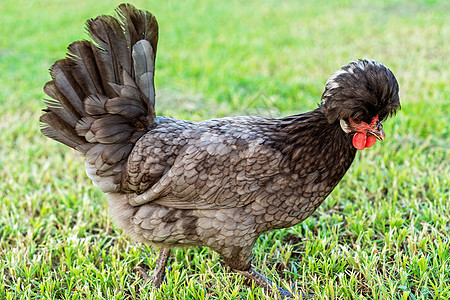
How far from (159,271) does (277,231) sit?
0.96 metres

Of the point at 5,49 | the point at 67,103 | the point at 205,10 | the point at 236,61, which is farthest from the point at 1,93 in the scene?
the point at 205,10

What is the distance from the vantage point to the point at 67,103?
2.61 m

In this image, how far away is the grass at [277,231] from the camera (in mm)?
2717

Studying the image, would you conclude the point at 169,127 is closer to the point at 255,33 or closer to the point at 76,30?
the point at 255,33

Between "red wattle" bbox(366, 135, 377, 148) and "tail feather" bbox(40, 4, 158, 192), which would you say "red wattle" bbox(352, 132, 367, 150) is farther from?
"tail feather" bbox(40, 4, 158, 192)

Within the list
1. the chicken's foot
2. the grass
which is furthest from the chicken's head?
the chicken's foot

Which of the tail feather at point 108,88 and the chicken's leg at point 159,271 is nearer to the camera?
the tail feather at point 108,88

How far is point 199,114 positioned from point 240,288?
282 centimetres

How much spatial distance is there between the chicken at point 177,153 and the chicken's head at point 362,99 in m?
0.05

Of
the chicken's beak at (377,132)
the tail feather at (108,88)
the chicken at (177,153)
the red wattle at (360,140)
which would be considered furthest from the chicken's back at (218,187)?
the chicken's beak at (377,132)

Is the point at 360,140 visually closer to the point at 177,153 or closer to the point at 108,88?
the point at 177,153

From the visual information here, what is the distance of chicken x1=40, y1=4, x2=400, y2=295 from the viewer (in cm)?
248

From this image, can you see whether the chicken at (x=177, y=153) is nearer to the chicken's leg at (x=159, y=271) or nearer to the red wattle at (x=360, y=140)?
the red wattle at (x=360, y=140)

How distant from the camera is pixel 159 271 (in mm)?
2838
